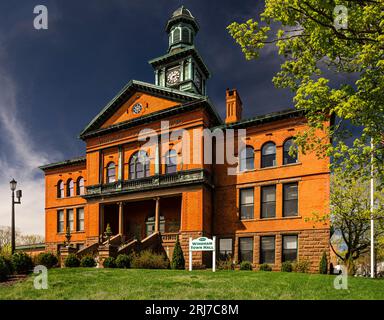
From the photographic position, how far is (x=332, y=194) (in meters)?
34.6

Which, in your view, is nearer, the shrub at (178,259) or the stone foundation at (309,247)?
the stone foundation at (309,247)

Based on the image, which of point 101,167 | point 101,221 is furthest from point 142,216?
point 101,167

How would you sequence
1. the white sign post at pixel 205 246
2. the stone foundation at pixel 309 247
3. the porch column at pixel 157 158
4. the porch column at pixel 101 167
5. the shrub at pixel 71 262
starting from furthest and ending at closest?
the porch column at pixel 101 167 → the porch column at pixel 157 158 → the stone foundation at pixel 309 247 → the shrub at pixel 71 262 → the white sign post at pixel 205 246

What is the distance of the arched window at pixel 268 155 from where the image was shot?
88.7ft

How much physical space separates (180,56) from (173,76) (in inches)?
87.7

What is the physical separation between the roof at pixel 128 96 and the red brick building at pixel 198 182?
0.30 feet

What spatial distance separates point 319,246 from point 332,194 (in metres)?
12.0

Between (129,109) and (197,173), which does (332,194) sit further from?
(129,109)

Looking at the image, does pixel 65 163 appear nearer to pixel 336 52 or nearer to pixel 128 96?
pixel 128 96

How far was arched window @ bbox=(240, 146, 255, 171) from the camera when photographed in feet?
91.4

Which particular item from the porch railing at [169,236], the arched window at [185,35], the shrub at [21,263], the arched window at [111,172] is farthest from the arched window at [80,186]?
the shrub at [21,263]

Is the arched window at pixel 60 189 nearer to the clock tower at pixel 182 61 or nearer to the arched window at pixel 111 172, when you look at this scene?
the arched window at pixel 111 172

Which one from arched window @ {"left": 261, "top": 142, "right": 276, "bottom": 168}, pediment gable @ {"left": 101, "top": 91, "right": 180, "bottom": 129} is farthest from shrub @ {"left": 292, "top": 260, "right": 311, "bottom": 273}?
pediment gable @ {"left": 101, "top": 91, "right": 180, "bottom": 129}

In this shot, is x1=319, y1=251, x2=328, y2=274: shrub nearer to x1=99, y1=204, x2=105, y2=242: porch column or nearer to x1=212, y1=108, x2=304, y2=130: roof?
x1=212, y1=108, x2=304, y2=130: roof
